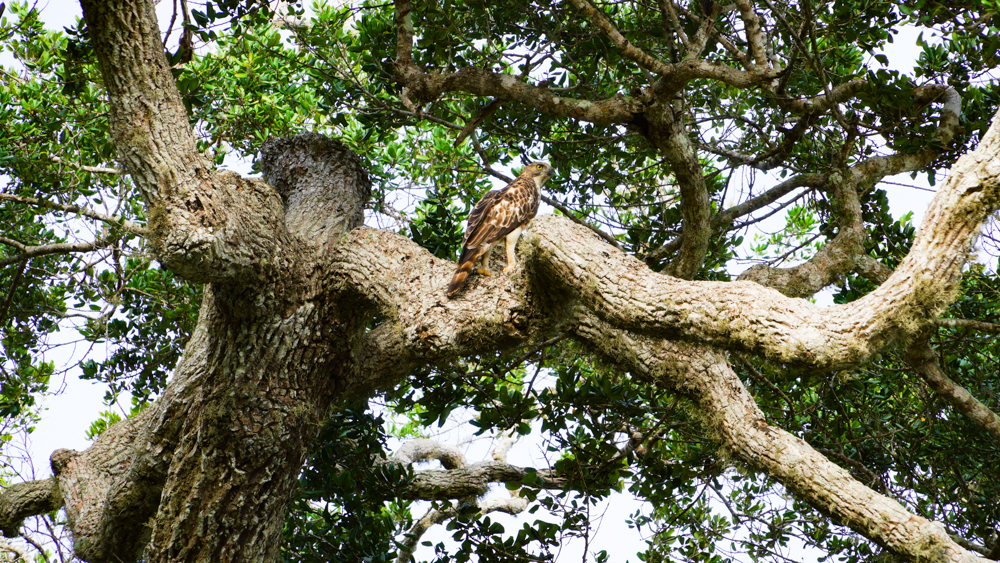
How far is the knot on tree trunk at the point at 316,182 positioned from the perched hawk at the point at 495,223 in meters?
0.99

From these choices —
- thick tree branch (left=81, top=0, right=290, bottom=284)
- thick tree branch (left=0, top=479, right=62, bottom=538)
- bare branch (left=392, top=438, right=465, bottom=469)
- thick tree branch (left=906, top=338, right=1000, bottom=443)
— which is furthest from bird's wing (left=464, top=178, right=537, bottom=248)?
thick tree branch (left=0, top=479, right=62, bottom=538)

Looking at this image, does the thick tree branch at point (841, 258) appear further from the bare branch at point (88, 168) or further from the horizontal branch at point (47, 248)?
the bare branch at point (88, 168)

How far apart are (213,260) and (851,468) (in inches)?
191

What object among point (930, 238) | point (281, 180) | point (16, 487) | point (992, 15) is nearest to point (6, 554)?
point (16, 487)

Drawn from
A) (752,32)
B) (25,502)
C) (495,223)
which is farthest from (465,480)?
(752,32)

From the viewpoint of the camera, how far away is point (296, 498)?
5.11 meters

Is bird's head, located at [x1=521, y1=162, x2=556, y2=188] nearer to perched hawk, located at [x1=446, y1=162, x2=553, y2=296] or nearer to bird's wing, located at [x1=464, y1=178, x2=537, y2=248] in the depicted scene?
perched hawk, located at [x1=446, y1=162, x2=553, y2=296]

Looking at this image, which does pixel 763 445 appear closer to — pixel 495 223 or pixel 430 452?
pixel 495 223

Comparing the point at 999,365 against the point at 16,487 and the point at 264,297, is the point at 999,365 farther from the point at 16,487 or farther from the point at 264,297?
the point at 16,487

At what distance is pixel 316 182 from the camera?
5.16 metres

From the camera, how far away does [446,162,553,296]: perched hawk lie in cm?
415

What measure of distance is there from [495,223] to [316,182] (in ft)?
5.10

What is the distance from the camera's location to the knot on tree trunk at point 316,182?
489 cm

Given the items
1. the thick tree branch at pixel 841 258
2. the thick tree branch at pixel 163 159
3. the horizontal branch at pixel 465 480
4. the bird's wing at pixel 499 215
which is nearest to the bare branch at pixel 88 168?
the thick tree branch at pixel 163 159
